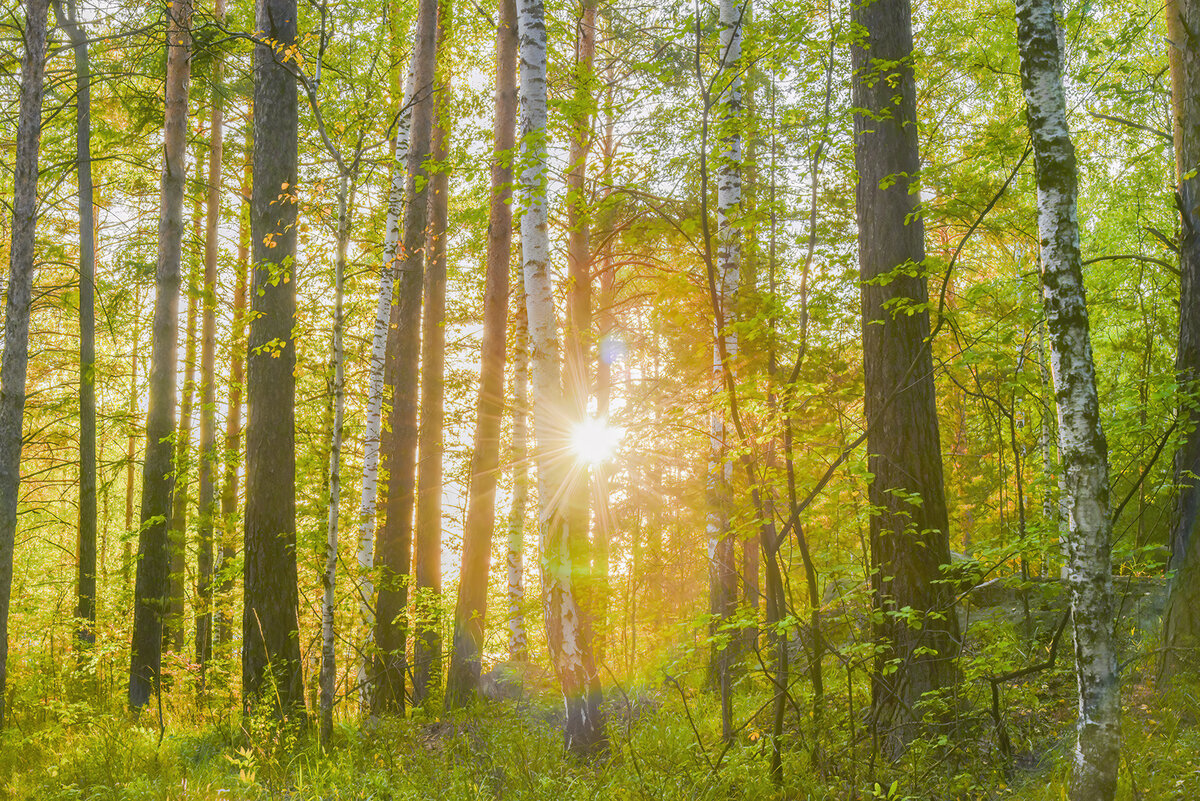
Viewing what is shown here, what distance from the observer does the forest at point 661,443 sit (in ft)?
14.6

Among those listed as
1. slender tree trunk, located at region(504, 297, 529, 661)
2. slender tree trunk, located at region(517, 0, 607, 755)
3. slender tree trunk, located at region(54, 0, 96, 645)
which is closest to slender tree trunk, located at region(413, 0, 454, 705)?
slender tree trunk, located at region(504, 297, 529, 661)

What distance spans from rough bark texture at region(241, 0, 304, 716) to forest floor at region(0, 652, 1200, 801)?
63 centimetres

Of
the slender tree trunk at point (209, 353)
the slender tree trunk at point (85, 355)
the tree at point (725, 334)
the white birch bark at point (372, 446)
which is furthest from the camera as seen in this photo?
the slender tree trunk at point (209, 353)

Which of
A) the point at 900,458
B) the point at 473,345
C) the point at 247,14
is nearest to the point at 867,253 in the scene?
the point at 900,458

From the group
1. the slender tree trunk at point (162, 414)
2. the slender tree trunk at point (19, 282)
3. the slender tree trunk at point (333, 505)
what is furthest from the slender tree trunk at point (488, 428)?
the slender tree trunk at point (19, 282)

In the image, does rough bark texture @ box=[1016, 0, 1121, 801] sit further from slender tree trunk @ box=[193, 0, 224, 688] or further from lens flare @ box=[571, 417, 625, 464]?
slender tree trunk @ box=[193, 0, 224, 688]

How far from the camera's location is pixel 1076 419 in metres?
3.48

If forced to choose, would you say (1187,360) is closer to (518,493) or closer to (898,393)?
(898,393)

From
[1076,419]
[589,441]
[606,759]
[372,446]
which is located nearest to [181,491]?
[372,446]

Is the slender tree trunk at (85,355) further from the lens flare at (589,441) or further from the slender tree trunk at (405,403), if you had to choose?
the lens flare at (589,441)

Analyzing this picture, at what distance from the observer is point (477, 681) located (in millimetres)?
8258

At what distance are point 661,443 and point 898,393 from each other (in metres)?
8.39

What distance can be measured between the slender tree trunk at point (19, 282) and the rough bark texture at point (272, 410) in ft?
→ 7.06

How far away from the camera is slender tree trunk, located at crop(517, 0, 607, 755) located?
18.3 ft
